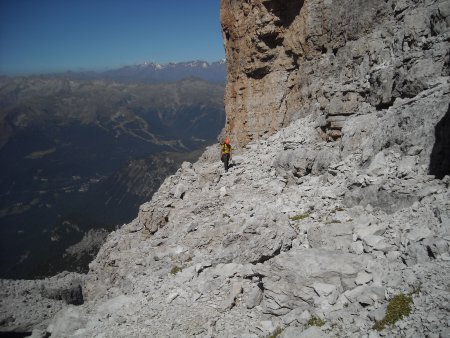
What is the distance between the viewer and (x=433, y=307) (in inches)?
424

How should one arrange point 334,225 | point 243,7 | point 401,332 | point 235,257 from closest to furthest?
point 401,332, point 334,225, point 235,257, point 243,7

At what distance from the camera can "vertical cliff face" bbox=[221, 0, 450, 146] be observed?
78.2ft

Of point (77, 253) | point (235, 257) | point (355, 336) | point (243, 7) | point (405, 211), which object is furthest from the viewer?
point (77, 253)

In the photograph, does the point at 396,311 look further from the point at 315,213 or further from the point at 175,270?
the point at 175,270

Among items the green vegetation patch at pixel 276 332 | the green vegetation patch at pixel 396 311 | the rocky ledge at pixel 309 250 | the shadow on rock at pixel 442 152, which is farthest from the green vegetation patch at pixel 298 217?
the green vegetation patch at pixel 396 311

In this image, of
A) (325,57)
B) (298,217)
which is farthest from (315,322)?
(325,57)

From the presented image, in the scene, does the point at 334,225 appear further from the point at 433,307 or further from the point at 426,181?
the point at 433,307

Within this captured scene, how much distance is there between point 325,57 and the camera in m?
33.7

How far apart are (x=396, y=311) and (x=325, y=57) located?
26657 millimetres

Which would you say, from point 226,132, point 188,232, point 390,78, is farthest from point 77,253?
point 390,78

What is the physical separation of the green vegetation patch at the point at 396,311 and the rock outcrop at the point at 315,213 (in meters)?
0.06

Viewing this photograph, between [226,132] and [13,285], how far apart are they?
3029 cm

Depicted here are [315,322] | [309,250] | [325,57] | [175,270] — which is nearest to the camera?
[315,322]

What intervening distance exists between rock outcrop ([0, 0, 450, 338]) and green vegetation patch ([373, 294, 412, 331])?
0.06m
